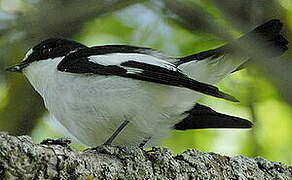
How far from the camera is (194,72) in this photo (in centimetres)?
384

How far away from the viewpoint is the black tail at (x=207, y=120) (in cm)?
385

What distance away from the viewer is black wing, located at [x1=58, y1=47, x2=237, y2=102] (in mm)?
3518

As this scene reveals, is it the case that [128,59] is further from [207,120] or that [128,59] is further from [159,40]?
[159,40]

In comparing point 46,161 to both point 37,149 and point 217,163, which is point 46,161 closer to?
point 37,149

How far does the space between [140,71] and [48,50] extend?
33.1 inches

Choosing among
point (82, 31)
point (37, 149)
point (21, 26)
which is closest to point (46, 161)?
point (37, 149)

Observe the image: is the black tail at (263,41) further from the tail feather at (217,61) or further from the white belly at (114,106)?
the white belly at (114,106)

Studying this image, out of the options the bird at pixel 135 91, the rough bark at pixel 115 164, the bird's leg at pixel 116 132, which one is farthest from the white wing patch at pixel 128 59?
the rough bark at pixel 115 164

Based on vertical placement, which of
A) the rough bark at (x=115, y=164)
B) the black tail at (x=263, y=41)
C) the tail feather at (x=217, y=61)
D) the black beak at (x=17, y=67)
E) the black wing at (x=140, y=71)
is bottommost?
the black beak at (x=17, y=67)

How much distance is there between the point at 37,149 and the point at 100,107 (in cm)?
81

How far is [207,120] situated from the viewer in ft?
12.8

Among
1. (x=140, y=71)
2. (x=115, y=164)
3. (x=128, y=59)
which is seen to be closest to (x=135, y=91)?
(x=140, y=71)

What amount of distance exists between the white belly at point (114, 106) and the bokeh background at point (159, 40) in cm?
42

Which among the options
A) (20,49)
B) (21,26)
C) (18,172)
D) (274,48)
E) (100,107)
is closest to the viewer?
(18,172)
